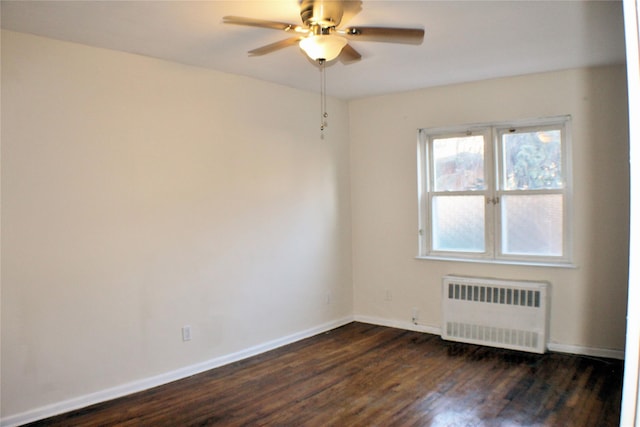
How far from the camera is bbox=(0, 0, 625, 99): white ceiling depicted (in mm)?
2541

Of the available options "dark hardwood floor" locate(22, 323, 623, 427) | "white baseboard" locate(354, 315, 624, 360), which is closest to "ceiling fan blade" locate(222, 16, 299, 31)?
"dark hardwood floor" locate(22, 323, 623, 427)

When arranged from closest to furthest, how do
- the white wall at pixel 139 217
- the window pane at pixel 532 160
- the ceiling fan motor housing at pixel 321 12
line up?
the ceiling fan motor housing at pixel 321 12 < the white wall at pixel 139 217 < the window pane at pixel 532 160

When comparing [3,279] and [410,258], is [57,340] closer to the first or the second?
[3,279]

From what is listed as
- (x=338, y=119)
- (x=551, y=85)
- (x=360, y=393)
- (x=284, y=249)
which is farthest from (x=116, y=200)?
(x=551, y=85)

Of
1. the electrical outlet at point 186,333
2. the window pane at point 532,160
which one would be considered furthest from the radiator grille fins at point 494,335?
the electrical outlet at point 186,333

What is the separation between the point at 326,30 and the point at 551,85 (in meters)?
2.59

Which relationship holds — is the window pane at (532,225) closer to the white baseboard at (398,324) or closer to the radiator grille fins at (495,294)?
the radiator grille fins at (495,294)

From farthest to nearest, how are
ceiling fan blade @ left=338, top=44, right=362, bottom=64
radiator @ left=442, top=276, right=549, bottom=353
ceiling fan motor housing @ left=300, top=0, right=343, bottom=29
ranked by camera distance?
radiator @ left=442, top=276, right=549, bottom=353 → ceiling fan blade @ left=338, top=44, right=362, bottom=64 → ceiling fan motor housing @ left=300, top=0, right=343, bottom=29

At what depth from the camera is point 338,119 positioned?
509 cm

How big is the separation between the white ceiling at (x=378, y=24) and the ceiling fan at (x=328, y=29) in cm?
17

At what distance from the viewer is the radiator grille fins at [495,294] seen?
159 inches

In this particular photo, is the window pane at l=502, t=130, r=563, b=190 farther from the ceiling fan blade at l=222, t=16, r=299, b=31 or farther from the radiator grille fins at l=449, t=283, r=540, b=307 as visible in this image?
the ceiling fan blade at l=222, t=16, r=299, b=31

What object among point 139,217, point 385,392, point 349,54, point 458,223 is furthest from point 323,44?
point 458,223

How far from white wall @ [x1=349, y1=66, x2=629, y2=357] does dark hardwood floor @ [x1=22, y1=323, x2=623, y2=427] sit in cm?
52
